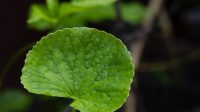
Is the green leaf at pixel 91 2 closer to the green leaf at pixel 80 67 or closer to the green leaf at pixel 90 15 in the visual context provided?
the green leaf at pixel 80 67

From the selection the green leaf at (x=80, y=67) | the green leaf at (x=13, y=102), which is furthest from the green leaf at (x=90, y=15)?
the green leaf at (x=80, y=67)

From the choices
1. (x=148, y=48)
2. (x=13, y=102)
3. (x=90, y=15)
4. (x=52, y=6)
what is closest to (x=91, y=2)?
(x=52, y=6)

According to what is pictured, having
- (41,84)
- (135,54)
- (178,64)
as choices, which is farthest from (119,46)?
(178,64)

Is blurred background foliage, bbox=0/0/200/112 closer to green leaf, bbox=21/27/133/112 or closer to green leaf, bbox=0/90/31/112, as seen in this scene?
green leaf, bbox=0/90/31/112

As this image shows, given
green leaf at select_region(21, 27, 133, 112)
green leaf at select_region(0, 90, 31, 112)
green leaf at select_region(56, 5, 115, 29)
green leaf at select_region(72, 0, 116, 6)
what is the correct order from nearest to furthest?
green leaf at select_region(21, 27, 133, 112) → green leaf at select_region(72, 0, 116, 6) → green leaf at select_region(56, 5, 115, 29) → green leaf at select_region(0, 90, 31, 112)

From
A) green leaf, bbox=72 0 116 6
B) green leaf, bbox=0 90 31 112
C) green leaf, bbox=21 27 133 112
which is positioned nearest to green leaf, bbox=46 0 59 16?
green leaf, bbox=72 0 116 6

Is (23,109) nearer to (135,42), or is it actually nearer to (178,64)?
(135,42)
